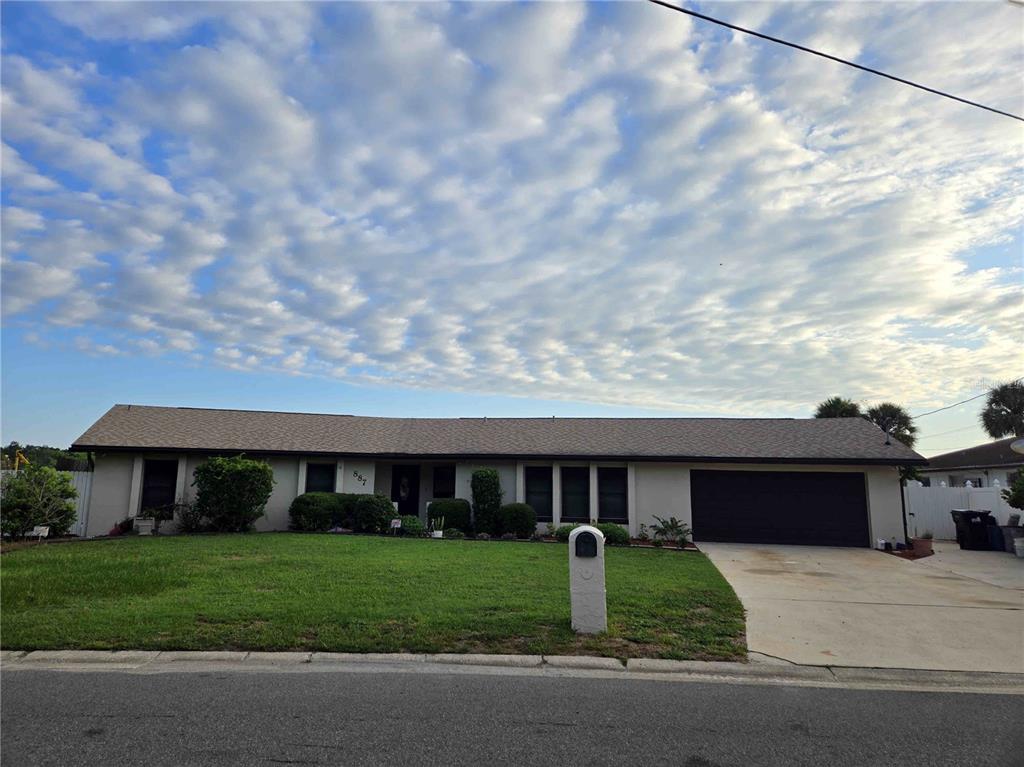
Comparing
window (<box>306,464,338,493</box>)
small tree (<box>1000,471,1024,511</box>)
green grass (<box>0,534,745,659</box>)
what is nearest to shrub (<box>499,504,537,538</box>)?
green grass (<box>0,534,745,659</box>)

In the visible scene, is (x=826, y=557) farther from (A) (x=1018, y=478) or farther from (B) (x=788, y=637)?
(B) (x=788, y=637)

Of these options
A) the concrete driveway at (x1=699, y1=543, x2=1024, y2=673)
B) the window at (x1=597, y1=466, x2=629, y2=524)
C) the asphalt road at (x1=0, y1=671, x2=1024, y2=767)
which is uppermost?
the window at (x1=597, y1=466, x2=629, y2=524)

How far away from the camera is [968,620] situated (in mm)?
8602

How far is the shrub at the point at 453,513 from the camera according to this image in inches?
790

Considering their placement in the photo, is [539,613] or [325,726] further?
[539,613]

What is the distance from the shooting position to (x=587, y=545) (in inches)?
303

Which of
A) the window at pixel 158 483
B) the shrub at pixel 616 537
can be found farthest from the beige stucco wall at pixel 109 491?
the shrub at pixel 616 537

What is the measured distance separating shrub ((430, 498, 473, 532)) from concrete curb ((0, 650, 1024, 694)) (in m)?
13.6

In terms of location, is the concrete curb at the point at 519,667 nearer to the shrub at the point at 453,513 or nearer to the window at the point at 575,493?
the shrub at the point at 453,513

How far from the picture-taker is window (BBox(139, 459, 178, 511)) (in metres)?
20.3

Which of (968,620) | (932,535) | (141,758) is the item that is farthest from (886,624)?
(932,535)

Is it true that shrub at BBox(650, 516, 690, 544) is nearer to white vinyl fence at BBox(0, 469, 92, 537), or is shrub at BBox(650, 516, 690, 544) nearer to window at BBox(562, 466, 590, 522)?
window at BBox(562, 466, 590, 522)

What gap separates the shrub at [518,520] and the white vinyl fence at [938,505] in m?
13.5

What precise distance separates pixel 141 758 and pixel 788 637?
6520 mm
